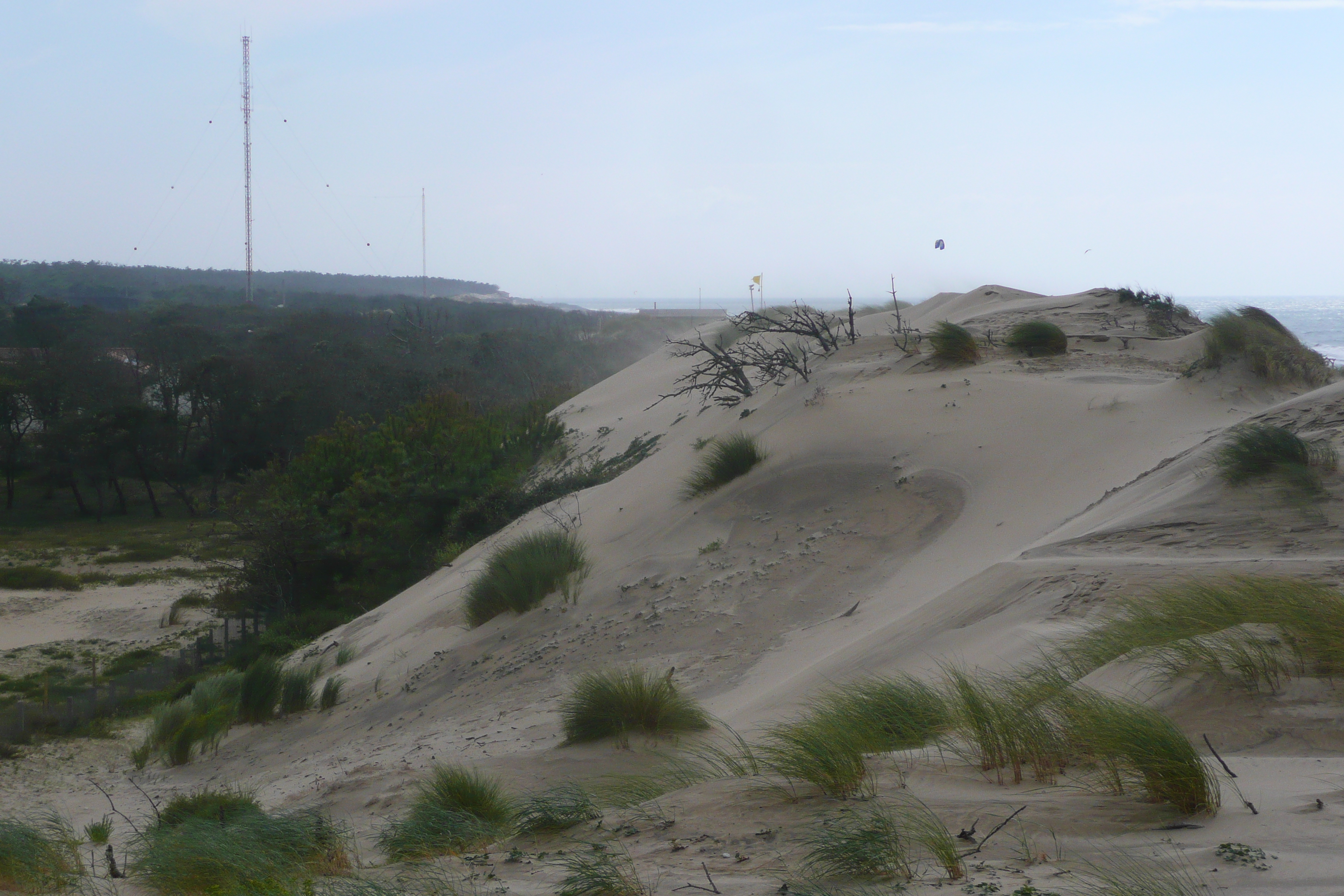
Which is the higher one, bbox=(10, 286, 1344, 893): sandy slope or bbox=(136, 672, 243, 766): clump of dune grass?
bbox=(10, 286, 1344, 893): sandy slope

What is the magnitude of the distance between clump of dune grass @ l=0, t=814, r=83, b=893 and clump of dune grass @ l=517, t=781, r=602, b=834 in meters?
2.36

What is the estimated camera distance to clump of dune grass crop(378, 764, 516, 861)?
4.07 meters

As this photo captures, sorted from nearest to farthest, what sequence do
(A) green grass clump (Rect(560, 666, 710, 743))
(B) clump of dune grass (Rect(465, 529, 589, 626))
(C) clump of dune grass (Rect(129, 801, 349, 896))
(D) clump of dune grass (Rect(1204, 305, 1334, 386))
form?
(C) clump of dune grass (Rect(129, 801, 349, 896)) → (A) green grass clump (Rect(560, 666, 710, 743)) → (B) clump of dune grass (Rect(465, 529, 589, 626)) → (D) clump of dune grass (Rect(1204, 305, 1334, 386))

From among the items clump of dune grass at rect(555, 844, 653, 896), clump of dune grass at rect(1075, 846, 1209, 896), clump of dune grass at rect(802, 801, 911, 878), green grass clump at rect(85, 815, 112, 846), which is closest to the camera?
clump of dune grass at rect(1075, 846, 1209, 896)

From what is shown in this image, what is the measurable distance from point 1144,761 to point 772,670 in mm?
4088

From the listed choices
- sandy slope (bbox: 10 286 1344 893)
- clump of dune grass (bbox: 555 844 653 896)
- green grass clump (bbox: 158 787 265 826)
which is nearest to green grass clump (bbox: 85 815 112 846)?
green grass clump (bbox: 158 787 265 826)

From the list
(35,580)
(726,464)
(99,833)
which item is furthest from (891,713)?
(35,580)

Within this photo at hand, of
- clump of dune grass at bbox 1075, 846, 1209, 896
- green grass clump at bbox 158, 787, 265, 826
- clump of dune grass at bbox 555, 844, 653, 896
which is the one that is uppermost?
clump of dune grass at bbox 1075, 846, 1209, 896

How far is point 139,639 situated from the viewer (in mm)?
20875

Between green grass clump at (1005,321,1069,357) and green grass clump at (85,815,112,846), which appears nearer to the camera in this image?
green grass clump at (85,815,112,846)

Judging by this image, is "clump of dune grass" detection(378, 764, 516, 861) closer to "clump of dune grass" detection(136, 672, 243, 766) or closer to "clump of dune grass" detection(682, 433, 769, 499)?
"clump of dune grass" detection(682, 433, 769, 499)

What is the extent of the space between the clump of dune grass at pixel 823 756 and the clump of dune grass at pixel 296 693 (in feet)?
24.1

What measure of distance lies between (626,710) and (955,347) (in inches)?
329

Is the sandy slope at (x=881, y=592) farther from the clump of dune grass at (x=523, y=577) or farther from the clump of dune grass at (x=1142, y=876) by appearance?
the clump of dune grass at (x=523, y=577)
